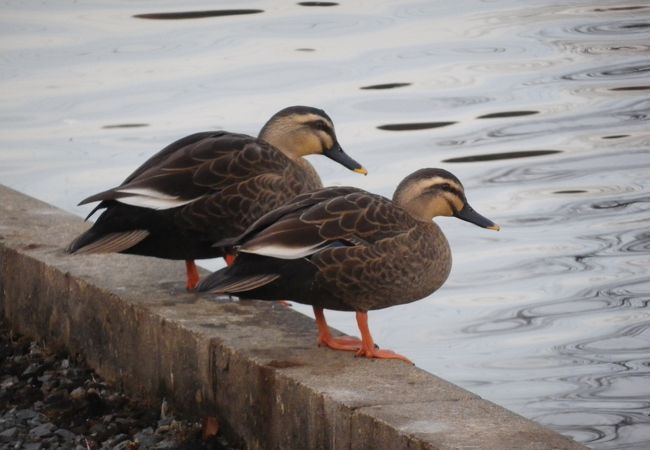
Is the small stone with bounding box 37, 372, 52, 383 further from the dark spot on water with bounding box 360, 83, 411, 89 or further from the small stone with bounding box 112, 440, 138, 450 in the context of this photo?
the dark spot on water with bounding box 360, 83, 411, 89

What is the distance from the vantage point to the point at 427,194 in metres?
6.30

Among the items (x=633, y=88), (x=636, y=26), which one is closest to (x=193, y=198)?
(x=633, y=88)

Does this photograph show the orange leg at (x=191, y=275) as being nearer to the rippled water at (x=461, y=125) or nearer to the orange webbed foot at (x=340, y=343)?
the orange webbed foot at (x=340, y=343)

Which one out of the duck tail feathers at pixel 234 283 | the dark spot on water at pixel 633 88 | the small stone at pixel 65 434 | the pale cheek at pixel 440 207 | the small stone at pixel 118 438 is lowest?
the dark spot on water at pixel 633 88

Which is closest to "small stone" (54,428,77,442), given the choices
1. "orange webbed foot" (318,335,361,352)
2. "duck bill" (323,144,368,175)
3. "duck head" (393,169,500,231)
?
"orange webbed foot" (318,335,361,352)

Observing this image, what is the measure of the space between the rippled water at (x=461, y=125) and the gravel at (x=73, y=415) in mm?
1850

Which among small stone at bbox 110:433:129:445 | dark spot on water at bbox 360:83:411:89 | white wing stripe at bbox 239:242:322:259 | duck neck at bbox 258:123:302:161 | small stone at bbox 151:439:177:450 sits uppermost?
duck neck at bbox 258:123:302:161

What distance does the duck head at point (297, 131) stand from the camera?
717cm

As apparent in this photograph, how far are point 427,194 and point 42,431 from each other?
1827mm

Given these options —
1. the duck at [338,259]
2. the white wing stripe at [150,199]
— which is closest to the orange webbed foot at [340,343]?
the duck at [338,259]

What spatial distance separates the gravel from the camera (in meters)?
6.02

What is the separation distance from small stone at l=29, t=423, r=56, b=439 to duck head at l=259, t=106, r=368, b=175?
1715 mm

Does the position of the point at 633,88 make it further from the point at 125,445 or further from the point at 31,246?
the point at 125,445

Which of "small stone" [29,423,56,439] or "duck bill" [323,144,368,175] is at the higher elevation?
"duck bill" [323,144,368,175]
